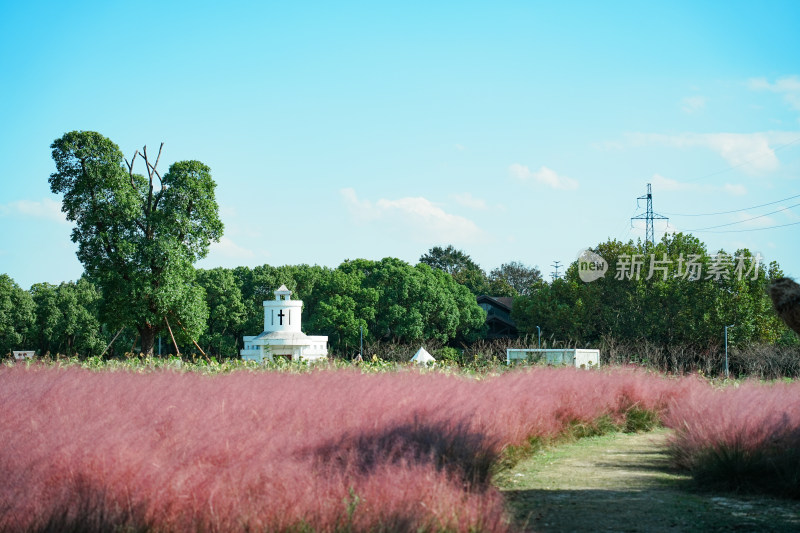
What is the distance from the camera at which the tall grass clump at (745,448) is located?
7176mm

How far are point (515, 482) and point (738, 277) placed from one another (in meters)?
32.1

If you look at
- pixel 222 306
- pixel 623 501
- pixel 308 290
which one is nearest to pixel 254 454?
pixel 623 501

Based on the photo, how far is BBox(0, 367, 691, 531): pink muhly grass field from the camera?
443 centimetres

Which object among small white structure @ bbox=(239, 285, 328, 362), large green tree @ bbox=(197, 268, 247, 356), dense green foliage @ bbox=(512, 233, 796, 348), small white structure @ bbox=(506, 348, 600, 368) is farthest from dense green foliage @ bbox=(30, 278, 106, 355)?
small white structure @ bbox=(506, 348, 600, 368)

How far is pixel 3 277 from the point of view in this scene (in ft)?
160

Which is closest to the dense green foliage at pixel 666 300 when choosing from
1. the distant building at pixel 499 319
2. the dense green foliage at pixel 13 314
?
the distant building at pixel 499 319

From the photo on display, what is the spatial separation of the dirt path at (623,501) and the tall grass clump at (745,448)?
220 millimetres

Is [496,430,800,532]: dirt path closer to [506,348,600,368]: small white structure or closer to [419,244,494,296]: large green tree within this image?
[506,348,600,368]: small white structure

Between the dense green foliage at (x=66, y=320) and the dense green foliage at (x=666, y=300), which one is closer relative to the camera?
the dense green foliage at (x=666, y=300)

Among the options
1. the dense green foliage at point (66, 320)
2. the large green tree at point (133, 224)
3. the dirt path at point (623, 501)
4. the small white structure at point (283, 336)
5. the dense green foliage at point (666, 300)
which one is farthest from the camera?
the dense green foliage at point (66, 320)

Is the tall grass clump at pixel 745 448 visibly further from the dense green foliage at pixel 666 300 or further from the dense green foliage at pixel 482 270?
the dense green foliage at pixel 482 270

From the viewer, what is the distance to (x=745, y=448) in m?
7.41

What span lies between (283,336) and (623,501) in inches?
1090

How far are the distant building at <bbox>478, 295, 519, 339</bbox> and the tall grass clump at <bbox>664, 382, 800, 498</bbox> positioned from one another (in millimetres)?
45697
